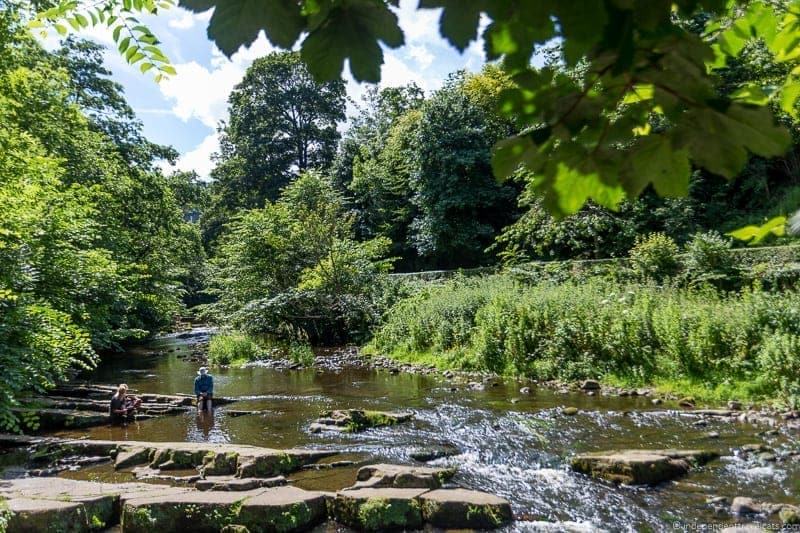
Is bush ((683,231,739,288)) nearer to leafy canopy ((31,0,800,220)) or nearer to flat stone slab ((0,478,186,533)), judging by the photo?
flat stone slab ((0,478,186,533))

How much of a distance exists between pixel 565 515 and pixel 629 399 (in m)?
5.83

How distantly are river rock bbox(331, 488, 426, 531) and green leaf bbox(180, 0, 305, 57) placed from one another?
582 centimetres

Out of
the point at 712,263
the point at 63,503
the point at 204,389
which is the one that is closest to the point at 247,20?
the point at 63,503

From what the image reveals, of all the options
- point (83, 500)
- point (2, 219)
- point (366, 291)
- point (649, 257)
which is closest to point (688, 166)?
point (83, 500)

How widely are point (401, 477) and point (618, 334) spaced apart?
8.13 meters

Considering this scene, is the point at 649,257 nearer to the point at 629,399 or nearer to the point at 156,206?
the point at 629,399

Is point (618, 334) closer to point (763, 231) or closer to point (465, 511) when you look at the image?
point (465, 511)

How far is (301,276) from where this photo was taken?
24469 mm

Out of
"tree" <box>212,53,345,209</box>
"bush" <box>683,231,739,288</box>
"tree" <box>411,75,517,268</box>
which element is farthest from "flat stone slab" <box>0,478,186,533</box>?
"tree" <box>212,53,345,209</box>

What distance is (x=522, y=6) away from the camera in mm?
972

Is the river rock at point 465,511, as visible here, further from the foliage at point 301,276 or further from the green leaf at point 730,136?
the foliage at point 301,276

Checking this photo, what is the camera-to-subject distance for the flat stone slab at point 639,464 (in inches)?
269

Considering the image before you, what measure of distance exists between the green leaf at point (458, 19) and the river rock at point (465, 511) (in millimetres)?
5880

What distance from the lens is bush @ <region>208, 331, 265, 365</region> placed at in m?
21.3
